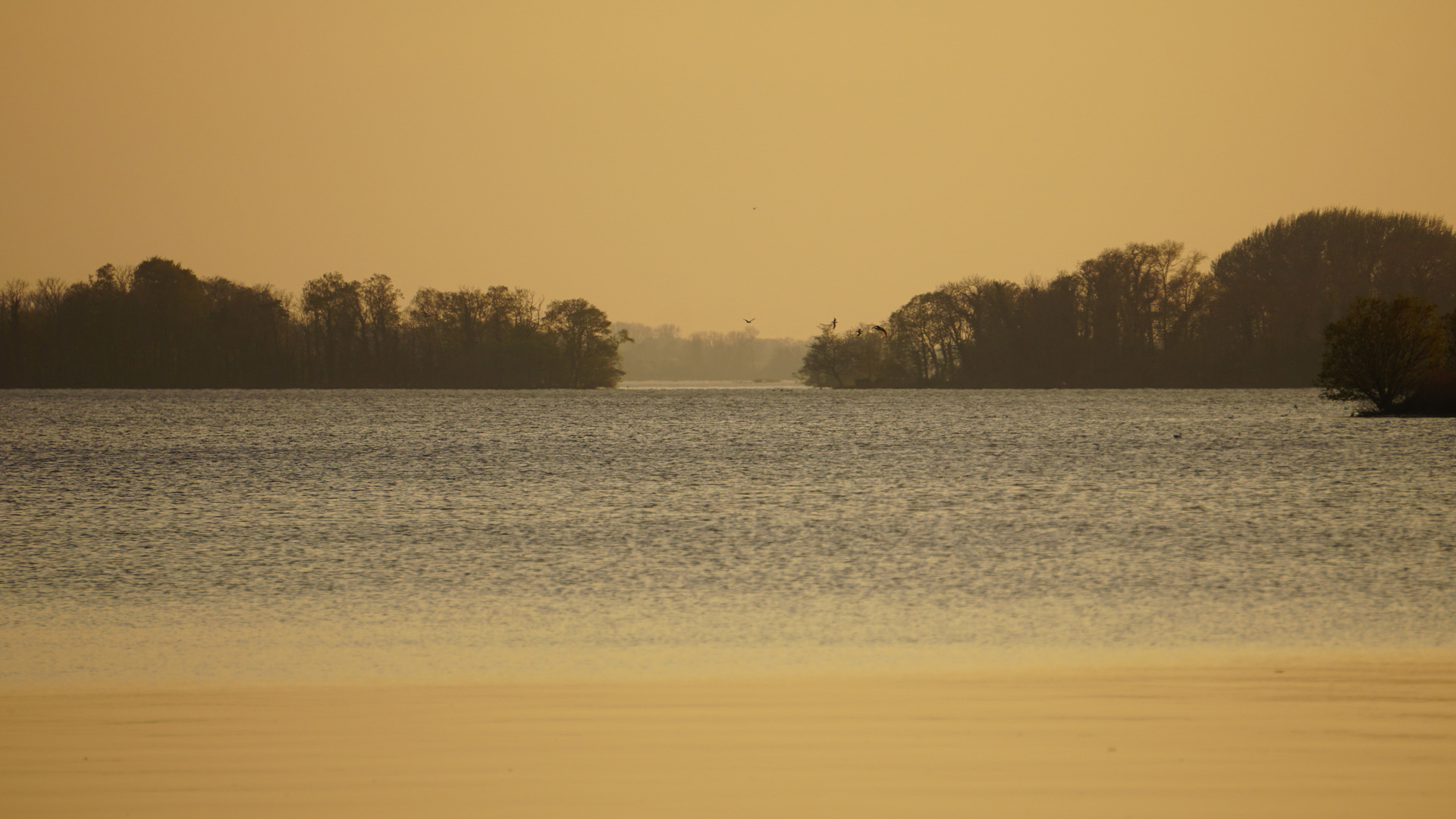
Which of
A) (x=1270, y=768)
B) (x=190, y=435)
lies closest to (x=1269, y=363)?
(x=190, y=435)

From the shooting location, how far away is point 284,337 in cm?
16012

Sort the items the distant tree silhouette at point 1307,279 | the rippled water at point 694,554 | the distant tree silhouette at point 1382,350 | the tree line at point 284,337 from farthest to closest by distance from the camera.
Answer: the tree line at point 284,337
the distant tree silhouette at point 1307,279
the distant tree silhouette at point 1382,350
the rippled water at point 694,554

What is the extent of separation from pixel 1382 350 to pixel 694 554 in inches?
2818

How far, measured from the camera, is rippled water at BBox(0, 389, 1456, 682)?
47.7 feet

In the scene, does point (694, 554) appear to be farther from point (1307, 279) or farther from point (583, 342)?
point (583, 342)

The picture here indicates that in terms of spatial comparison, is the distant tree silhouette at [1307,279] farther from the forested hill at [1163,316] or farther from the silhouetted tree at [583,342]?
the silhouetted tree at [583,342]

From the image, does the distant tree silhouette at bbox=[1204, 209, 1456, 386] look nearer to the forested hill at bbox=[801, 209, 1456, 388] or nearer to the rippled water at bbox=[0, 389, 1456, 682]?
the forested hill at bbox=[801, 209, 1456, 388]

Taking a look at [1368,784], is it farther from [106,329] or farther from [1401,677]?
[106,329]

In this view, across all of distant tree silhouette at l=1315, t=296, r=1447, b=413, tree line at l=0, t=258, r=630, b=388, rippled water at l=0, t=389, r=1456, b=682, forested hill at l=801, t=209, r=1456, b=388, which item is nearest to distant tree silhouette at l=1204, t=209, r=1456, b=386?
forested hill at l=801, t=209, r=1456, b=388

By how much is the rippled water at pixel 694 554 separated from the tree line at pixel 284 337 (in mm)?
93897

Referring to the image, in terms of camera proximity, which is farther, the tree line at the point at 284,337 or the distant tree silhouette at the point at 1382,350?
the tree line at the point at 284,337

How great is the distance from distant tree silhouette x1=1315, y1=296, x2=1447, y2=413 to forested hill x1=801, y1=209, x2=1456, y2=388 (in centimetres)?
3836

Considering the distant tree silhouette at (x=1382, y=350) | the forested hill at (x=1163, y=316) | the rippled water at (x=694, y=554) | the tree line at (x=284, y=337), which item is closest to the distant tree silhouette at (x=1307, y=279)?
the forested hill at (x=1163, y=316)

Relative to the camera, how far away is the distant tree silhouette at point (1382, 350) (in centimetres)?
7481
